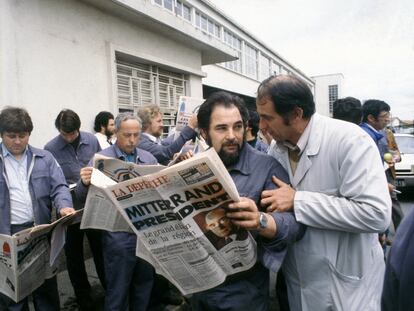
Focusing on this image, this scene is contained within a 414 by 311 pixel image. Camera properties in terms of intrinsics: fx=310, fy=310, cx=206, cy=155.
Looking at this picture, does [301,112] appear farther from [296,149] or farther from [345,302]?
[345,302]

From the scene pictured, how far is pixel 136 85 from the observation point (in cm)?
677

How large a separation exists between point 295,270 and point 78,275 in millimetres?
2715

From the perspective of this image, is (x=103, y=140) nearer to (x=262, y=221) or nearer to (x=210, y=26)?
(x=262, y=221)

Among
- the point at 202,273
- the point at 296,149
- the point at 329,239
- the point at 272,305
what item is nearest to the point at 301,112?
the point at 296,149

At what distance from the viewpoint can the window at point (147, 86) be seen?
253 inches

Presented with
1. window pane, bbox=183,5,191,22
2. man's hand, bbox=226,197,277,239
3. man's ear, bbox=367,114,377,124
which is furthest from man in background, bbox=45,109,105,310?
window pane, bbox=183,5,191,22

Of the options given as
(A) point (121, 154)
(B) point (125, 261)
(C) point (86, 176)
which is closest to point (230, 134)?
(C) point (86, 176)

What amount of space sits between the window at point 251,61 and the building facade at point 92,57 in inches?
560

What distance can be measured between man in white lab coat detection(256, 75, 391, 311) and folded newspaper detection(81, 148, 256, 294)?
0.75 feet

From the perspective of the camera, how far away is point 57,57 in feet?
16.0

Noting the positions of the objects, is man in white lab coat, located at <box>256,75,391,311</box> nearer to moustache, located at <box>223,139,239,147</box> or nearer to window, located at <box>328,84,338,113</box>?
moustache, located at <box>223,139,239,147</box>

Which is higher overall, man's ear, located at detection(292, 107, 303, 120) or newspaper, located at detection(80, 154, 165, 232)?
man's ear, located at detection(292, 107, 303, 120)

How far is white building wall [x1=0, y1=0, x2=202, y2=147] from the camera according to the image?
13.9ft

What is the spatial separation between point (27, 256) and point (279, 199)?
1602mm
